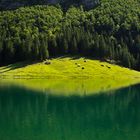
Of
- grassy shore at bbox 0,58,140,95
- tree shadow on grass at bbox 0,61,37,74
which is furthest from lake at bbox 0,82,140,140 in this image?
tree shadow on grass at bbox 0,61,37,74

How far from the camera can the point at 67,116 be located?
6475 cm

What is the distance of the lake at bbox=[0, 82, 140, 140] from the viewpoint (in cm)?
4944

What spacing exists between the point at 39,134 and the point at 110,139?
9.55 meters

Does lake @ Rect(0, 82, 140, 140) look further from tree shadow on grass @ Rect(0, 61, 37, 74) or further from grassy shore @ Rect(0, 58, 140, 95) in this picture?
tree shadow on grass @ Rect(0, 61, 37, 74)

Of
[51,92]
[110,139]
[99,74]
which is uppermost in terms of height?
[110,139]

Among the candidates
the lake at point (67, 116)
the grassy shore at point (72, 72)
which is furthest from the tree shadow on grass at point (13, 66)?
the lake at point (67, 116)

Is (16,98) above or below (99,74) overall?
above

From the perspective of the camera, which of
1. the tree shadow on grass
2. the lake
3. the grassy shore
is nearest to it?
the lake

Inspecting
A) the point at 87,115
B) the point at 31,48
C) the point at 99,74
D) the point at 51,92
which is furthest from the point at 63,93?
the point at 31,48

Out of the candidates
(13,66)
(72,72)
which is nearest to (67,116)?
(72,72)

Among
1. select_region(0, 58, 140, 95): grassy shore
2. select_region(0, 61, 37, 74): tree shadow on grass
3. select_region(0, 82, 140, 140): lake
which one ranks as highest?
select_region(0, 82, 140, 140): lake

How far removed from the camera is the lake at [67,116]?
4944cm

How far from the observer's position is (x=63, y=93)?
3831 inches

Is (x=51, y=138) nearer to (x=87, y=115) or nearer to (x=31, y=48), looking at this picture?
(x=87, y=115)
